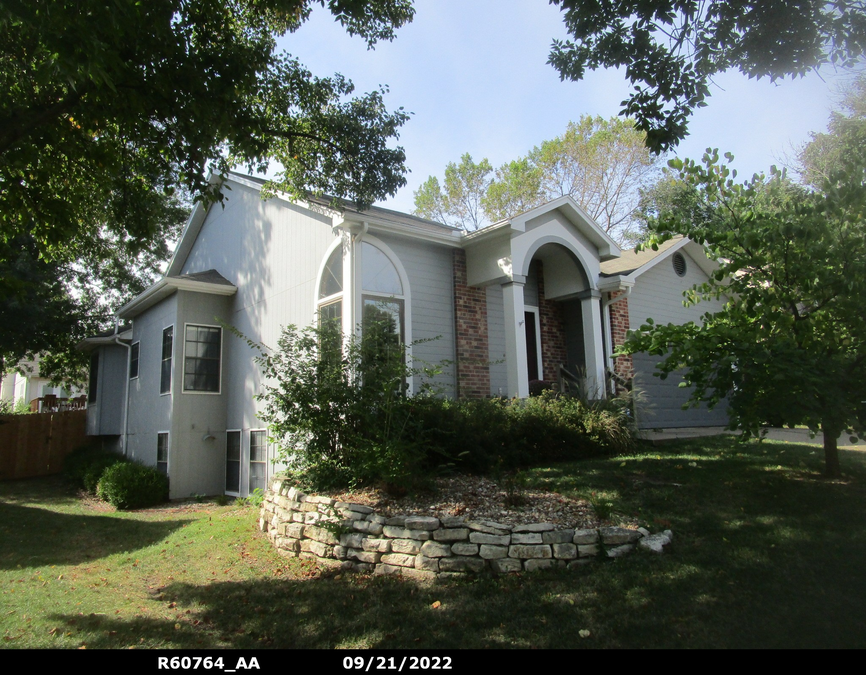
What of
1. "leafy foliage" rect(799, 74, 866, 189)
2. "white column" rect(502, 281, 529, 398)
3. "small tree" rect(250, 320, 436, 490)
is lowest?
"small tree" rect(250, 320, 436, 490)

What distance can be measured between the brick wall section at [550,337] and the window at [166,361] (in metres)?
7.90

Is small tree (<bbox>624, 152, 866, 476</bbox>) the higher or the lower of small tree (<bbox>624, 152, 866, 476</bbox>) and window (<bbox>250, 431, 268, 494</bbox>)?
the higher

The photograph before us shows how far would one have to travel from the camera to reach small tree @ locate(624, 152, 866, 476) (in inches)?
225

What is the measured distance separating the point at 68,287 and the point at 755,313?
2027cm

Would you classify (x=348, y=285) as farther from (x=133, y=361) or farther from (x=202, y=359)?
(x=133, y=361)

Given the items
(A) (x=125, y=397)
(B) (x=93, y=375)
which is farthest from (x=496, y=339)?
(B) (x=93, y=375)

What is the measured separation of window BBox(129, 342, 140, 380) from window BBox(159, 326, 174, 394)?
2.34 meters

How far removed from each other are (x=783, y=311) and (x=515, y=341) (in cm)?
440

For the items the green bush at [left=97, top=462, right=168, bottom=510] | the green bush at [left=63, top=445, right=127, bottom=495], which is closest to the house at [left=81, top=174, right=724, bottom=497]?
the green bush at [left=97, top=462, right=168, bottom=510]

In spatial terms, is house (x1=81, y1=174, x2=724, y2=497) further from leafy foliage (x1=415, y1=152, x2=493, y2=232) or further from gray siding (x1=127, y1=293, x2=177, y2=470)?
leafy foliage (x1=415, y1=152, x2=493, y2=232)

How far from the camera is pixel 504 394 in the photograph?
11.0 meters

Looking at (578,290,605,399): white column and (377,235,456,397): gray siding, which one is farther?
(578,290,605,399): white column

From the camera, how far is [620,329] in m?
12.9
